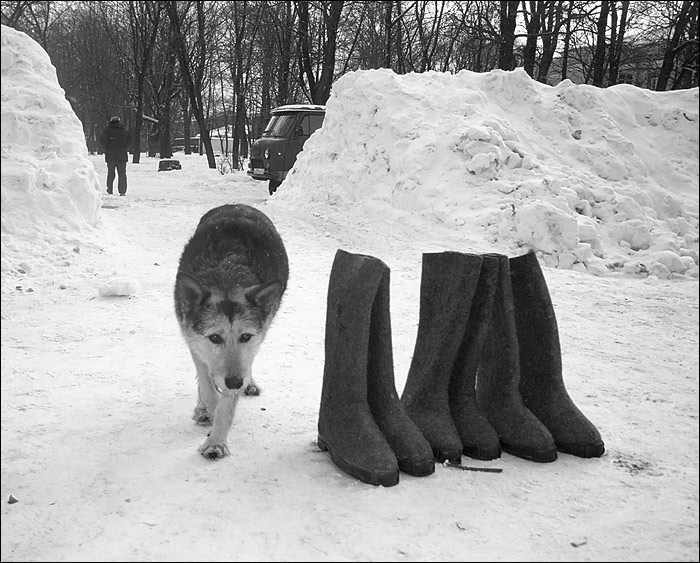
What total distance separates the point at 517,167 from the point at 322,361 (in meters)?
5.12

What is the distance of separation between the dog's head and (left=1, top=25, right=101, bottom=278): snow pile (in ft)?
14.8

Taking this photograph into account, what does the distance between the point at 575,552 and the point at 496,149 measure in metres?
7.44

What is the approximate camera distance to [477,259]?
3.00 m

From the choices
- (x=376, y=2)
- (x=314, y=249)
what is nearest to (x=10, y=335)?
(x=314, y=249)

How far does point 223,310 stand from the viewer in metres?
3.22

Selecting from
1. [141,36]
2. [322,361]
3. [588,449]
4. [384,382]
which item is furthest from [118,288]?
[141,36]

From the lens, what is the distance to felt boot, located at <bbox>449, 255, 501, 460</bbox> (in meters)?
3.04

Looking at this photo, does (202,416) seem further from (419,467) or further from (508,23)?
(508,23)

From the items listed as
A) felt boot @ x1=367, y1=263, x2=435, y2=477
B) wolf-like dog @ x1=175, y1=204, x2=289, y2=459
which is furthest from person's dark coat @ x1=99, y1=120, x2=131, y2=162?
felt boot @ x1=367, y1=263, x2=435, y2=477

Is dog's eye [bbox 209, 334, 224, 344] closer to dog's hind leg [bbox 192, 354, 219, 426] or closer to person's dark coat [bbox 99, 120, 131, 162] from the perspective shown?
dog's hind leg [bbox 192, 354, 219, 426]

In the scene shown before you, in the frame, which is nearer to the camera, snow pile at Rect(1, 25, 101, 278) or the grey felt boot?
the grey felt boot

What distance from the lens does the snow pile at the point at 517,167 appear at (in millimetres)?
2578

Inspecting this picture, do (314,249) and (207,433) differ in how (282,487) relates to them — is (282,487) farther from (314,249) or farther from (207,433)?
(314,249)

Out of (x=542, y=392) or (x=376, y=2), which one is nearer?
(x=542, y=392)
